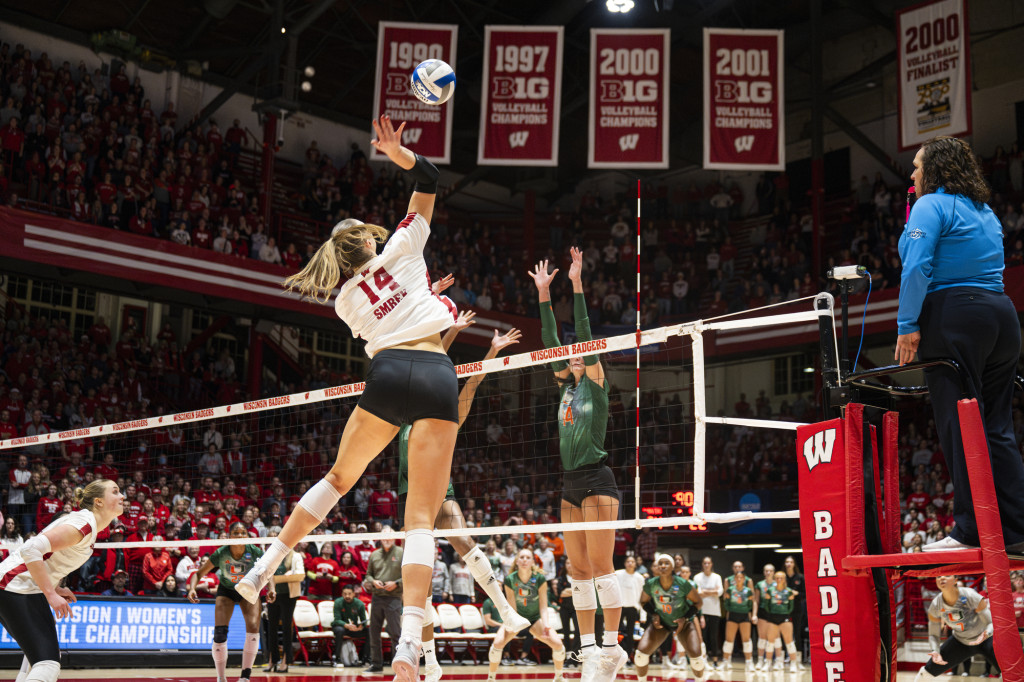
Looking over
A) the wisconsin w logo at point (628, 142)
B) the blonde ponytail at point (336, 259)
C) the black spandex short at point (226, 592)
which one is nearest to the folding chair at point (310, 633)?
the black spandex short at point (226, 592)

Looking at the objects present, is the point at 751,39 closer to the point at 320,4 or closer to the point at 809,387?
the point at 320,4

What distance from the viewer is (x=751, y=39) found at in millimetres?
19969

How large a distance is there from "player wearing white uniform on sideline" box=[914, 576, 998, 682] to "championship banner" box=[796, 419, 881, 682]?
20.6ft

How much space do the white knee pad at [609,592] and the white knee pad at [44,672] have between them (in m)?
3.29

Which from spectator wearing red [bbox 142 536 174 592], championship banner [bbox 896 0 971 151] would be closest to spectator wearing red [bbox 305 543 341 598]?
spectator wearing red [bbox 142 536 174 592]

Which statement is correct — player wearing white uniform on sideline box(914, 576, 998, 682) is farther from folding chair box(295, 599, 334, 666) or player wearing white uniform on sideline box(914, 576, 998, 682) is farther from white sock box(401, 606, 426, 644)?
folding chair box(295, 599, 334, 666)

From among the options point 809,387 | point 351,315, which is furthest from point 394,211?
point 351,315

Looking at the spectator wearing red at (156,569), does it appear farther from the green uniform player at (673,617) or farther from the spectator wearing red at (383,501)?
the green uniform player at (673,617)

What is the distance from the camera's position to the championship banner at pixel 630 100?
19656 mm

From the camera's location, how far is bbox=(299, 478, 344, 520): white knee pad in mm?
4758

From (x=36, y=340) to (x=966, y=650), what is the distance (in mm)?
17238

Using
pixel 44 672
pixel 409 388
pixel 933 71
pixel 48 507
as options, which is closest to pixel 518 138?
pixel 933 71

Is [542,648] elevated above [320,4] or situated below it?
below

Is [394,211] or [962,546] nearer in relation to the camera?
[962,546]
